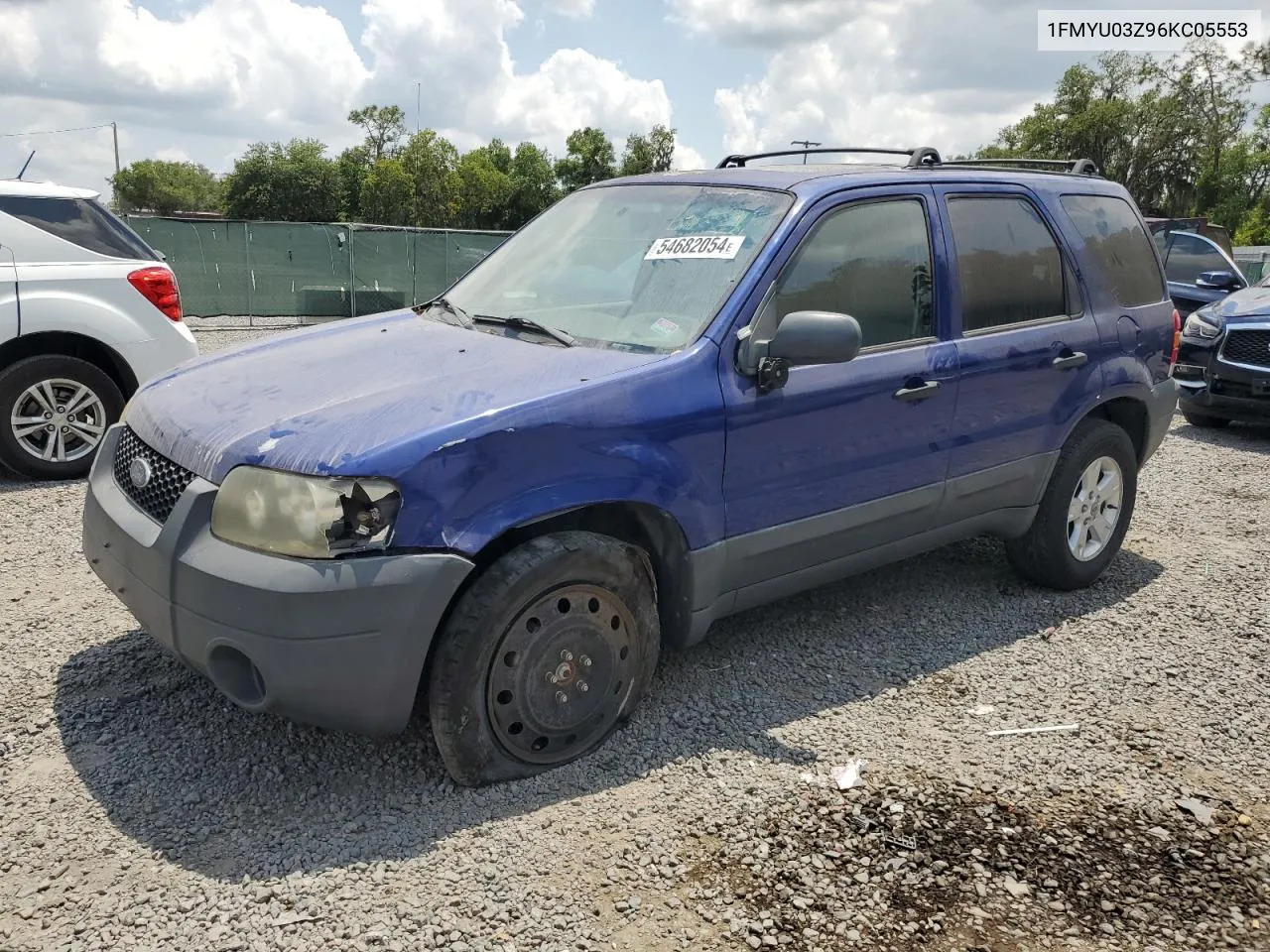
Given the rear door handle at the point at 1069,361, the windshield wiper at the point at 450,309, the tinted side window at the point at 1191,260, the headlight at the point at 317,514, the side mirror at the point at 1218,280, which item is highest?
the tinted side window at the point at 1191,260

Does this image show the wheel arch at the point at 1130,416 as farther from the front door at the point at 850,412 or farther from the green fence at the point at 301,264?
the green fence at the point at 301,264

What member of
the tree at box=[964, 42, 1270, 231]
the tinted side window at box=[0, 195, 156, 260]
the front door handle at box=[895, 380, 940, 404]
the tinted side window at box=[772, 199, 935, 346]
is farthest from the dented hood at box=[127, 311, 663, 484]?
the tree at box=[964, 42, 1270, 231]

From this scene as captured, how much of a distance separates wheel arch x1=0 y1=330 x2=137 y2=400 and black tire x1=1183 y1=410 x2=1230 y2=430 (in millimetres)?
9096

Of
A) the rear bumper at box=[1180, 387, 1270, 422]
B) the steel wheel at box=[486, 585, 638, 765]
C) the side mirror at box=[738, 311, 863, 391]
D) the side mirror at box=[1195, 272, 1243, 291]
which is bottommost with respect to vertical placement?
the steel wheel at box=[486, 585, 638, 765]

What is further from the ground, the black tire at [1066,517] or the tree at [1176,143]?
the tree at [1176,143]

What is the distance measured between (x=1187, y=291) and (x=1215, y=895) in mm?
10332

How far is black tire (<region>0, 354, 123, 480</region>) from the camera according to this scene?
6.21 metres

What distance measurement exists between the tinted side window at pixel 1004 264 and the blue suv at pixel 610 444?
1 centimetres

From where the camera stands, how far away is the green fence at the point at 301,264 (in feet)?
56.2

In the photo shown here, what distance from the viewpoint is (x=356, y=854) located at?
285 centimetres

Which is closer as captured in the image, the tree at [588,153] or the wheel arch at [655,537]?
the wheel arch at [655,537]

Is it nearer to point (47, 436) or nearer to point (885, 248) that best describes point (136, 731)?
point (885, 248)

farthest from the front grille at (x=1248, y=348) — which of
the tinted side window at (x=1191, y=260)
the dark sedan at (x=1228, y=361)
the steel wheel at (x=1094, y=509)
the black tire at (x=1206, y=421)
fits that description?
the steel wheel at (x=1094, y=509)

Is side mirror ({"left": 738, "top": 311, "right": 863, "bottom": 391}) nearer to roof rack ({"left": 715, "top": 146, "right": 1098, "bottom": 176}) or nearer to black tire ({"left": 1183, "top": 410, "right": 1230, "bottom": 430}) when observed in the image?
roof rack ({"left": 715, "top": 146, "right": 1098, "bottom": 176})
